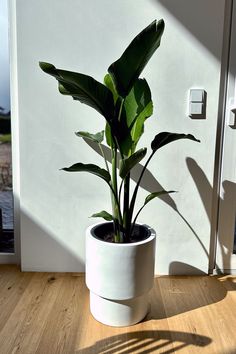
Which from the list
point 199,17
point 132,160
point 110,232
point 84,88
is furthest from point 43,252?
point 199,17

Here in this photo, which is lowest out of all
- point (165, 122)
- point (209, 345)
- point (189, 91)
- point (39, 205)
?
point (209, 345)

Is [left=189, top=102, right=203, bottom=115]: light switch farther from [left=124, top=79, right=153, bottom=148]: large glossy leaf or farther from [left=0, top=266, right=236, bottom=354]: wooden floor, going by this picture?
[left=0, top=266, right=236, bottom=354]: wooden floor

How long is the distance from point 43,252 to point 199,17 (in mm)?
1502

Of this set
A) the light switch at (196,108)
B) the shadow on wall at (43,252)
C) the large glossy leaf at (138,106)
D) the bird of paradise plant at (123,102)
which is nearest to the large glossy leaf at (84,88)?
the bird of paradise plant at (123,102)

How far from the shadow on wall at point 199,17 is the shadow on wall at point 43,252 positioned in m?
1.29

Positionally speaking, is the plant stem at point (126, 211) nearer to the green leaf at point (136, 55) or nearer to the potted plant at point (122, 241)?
the potted plant at point (122, 241)

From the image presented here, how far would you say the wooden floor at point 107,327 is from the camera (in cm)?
146

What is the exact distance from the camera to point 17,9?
70.8 inches

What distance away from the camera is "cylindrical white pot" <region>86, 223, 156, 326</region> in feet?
4.99

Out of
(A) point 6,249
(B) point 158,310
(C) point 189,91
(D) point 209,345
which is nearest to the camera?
(D) point 209,345

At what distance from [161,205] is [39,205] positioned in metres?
0.67

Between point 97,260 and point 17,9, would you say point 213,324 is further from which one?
point 17,9

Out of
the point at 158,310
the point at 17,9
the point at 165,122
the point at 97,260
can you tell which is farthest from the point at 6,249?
the point at 17,9

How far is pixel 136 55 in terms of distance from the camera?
1.27 metres
